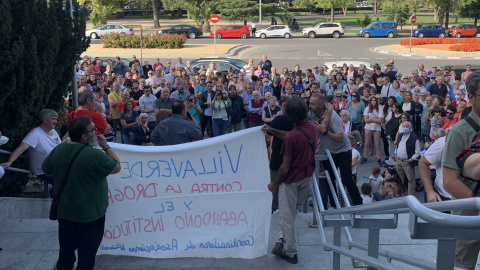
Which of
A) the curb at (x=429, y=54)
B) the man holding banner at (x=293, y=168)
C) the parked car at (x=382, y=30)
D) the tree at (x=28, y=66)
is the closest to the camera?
the man holding banner at (x=293, y=168)

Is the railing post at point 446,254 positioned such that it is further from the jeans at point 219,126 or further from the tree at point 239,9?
the tree at point 239,9

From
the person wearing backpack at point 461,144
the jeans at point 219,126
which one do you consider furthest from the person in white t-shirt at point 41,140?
the jeans at point 219,126

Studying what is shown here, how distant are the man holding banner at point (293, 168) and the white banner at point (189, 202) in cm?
37

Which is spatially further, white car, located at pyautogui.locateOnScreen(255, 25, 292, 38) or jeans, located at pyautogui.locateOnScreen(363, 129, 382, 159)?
white car, located at pyautogui.locateOnScreen(255, 25, 292, 38)

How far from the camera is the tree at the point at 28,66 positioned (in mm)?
7762

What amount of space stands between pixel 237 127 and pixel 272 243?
8.27 metres

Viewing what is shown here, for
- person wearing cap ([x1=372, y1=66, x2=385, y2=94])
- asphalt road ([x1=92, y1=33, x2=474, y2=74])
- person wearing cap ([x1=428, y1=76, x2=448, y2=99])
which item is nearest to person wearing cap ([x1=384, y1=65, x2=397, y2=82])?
person wearing cap ([x1=372, y1=66, x2=385, y2=94])

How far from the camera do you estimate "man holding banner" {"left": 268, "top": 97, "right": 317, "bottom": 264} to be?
6.21 m

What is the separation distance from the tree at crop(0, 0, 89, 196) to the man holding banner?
13.1ft

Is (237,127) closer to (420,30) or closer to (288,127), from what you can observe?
(288,127)

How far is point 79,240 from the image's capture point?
554 centimetres

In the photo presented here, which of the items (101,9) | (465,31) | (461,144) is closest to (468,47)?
(465,31)

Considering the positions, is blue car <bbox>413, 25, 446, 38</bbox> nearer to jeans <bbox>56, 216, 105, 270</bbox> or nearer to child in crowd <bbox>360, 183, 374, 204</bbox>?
child in crowd <bbox>360, 183, 374, 204</bbox>

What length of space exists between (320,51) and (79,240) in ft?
118
